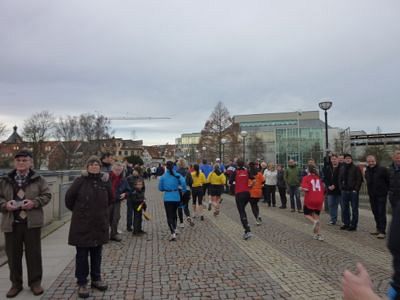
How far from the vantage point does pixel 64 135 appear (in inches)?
2574

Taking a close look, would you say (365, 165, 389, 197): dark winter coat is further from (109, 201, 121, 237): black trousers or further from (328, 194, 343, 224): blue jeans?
(109, 201, 121, 237): black trousers

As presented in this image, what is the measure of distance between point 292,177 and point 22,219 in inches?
422

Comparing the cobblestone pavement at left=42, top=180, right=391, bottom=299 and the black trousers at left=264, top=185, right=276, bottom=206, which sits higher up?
the black trousers at left=264, top=185, right=276, bottom=206

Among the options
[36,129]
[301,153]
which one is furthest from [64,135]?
[301,153]

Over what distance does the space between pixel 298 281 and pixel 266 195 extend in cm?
1106

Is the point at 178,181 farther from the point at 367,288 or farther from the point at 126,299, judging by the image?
the point at 367,288

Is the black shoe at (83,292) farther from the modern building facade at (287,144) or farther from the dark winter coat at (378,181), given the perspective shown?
the modern building facade at (287,144)

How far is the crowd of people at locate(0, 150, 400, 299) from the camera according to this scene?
17.9ft

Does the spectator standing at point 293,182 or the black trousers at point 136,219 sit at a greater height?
the spectator standing at point 293,182

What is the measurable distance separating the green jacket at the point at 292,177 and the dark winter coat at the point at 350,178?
11.8ft

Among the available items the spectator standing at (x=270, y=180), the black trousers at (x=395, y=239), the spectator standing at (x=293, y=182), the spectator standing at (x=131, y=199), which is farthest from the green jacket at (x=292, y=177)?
the black trousers at (x=395, y=239)

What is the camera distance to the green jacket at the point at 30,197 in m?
5.40

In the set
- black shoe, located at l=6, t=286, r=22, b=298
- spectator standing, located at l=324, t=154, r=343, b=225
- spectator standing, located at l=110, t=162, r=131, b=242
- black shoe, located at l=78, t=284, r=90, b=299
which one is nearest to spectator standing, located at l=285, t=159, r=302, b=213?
spectator standing, located at l=324, t=154, r=343, b=225

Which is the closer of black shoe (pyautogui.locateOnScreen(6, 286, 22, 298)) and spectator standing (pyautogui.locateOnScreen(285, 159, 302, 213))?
black shoe (pyautogui.locateOnScreen(6, 286, 22, 298))
